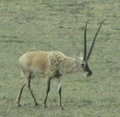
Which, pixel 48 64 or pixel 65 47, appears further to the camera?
pixel 65 47

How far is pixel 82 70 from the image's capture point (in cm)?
832

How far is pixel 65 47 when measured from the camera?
13047 mm

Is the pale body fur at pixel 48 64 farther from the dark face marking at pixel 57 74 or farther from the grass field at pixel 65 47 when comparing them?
the grass field at pixel 65 47

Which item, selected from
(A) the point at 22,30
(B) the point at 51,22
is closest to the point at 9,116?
(A) the point at 22,30

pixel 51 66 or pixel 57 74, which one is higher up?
pixel 51 66

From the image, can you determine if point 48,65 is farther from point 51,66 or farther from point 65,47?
point 65,47

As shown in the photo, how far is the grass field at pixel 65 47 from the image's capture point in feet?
28.0

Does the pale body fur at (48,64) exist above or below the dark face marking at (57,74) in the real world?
above

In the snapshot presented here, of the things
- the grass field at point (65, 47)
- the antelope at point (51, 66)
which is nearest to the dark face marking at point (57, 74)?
the antelope at point (51, 66)

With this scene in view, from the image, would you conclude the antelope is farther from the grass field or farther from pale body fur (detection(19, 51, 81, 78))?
the grass field

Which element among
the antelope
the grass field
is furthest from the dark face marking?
the grass field

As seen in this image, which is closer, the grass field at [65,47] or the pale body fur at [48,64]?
the pale body fur at [48,64]

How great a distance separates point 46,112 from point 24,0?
32.5ft

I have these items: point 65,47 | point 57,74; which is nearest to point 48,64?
point 57,74
